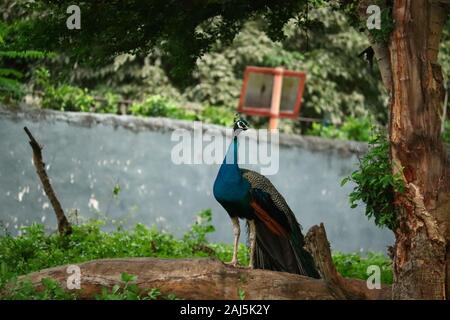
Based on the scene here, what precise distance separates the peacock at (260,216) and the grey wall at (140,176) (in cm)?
457

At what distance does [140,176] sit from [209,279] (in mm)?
5654

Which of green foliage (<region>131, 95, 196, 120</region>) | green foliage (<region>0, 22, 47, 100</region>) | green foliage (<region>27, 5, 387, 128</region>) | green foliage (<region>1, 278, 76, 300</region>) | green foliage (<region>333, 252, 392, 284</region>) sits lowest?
green foliage (<region>333, 252, 392, 284</region>)

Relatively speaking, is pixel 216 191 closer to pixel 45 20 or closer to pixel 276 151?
pixel 45 20

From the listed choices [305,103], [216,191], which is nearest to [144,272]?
Answer: [216,191]

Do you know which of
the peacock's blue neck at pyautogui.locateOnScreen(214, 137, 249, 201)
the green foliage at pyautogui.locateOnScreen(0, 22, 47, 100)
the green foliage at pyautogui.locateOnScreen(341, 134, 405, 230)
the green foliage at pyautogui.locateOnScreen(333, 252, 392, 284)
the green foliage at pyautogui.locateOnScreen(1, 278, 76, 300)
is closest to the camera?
the green foliage at pyautogui.locateOnScreen(1, 278, 76, 300)

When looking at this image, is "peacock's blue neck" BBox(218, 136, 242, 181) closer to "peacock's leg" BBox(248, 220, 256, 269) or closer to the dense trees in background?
"peacock's leg" BBox(248, 220, 256, 269)

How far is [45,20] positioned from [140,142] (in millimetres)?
4725

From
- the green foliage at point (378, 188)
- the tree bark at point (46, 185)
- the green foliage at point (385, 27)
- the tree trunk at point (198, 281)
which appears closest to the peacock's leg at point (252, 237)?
the tree trunk at point (198, 281)

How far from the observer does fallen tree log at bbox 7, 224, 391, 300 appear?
6617mm

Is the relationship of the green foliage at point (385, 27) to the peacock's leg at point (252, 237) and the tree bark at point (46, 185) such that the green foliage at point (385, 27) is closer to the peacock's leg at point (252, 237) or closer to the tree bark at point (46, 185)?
the peacock's leg at point (252, 237)

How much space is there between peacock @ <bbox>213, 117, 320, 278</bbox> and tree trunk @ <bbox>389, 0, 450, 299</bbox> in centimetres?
117

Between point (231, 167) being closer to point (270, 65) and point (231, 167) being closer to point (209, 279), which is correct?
point (209, 279)

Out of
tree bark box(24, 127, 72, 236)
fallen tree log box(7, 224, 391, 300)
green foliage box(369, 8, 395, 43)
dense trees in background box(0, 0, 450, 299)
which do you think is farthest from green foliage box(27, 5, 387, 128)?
fallen tree log box(7, 224, 391, 300)

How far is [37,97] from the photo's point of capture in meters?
13.7
